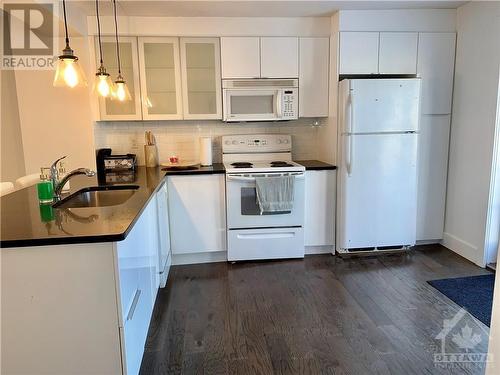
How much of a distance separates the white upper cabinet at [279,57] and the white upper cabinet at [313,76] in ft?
0.23

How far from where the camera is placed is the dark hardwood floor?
201 cm

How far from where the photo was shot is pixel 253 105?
11.9 feet

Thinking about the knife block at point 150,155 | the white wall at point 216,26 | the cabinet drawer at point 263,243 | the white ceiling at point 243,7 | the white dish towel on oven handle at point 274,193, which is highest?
the white ceiling at point 243,7

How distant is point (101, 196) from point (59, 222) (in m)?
0.95

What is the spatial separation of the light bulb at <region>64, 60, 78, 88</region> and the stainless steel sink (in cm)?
73

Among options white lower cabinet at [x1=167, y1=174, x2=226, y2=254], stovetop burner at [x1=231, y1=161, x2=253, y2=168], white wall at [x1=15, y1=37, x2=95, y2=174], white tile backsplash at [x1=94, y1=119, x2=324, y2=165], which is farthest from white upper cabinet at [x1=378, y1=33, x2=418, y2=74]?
white wall at [x1=15, y1=37, x2=95, y2=174]

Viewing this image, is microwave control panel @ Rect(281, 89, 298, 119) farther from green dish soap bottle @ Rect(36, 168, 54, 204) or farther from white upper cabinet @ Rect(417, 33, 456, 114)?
green dish soap bottle @ Rect(36, 168, 54, 204)

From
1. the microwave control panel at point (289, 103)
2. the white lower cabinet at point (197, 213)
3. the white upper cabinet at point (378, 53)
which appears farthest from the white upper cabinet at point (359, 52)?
the white lower cabinet at point (197, 213)

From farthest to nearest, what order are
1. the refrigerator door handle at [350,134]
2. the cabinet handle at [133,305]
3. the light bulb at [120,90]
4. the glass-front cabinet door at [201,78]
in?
the glass-front cabinet door at [201,78]
the refrigerator door handle at [350,134]
the light bulb at [120,90]
the cabinet handle at [133,305]

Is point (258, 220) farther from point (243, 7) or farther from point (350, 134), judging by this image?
point (243, 7)

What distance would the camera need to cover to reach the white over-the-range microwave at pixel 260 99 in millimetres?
3561

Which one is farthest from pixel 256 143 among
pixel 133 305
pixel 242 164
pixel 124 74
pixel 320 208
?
pixel 133 305

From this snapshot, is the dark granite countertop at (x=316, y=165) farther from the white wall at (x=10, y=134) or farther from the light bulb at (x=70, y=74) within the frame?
the white wall at (x=10, y=134)

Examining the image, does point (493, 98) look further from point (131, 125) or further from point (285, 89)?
point (131, 125)
